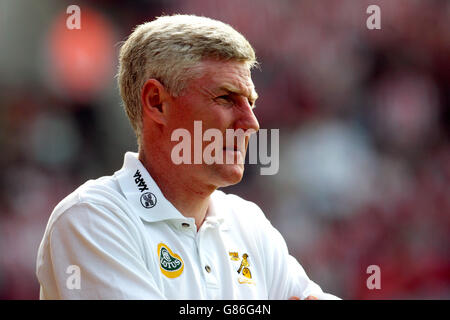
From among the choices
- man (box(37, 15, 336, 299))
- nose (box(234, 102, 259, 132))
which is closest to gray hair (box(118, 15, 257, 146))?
man (box(37, 15, 336, 299))

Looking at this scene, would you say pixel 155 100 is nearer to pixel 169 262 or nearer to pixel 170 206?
pixel 170 206

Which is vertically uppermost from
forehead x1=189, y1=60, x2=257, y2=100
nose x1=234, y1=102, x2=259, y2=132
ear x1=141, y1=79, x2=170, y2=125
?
forehead x1=189, y1=60, x2=257, y2=100

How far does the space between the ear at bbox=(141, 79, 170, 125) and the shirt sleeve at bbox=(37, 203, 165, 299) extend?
0.34 meters

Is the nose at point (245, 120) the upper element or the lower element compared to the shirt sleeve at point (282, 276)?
upper

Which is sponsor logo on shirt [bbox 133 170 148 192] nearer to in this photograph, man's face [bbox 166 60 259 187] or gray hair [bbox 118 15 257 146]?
man's face [bbox 166 60 259 187]

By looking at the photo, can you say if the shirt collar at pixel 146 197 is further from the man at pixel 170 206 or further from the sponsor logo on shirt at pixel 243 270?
the sponsor logo on shirt at pixel 243 270

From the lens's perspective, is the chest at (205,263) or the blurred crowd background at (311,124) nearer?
the chest at (205,263)

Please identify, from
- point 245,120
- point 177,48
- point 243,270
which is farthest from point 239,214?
point 177,48

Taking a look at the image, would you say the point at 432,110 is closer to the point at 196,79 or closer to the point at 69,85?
the point at 69,85

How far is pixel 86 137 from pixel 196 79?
12.6ft

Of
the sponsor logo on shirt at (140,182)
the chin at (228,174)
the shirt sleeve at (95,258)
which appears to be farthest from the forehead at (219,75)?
the shirt sleeve at (95,258)

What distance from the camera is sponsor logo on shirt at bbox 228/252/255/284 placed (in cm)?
210

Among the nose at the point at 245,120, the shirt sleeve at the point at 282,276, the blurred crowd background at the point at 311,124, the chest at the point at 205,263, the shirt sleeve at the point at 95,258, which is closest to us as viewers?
the shirt sleeve at the point at 95,258

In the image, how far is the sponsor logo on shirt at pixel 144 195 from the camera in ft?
6.62
